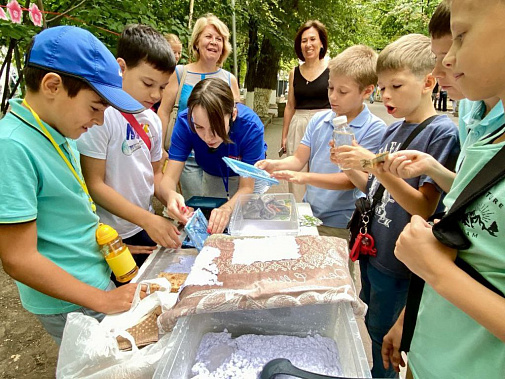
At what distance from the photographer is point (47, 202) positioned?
1.16 m

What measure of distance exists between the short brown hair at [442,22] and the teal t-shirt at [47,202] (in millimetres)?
1381

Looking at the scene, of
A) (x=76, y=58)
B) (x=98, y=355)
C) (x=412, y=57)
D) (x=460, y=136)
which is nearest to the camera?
(x=98, y=355)

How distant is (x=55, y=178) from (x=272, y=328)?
2.92ft

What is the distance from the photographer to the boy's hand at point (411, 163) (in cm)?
117

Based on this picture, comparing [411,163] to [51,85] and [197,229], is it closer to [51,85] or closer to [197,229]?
[197,229]

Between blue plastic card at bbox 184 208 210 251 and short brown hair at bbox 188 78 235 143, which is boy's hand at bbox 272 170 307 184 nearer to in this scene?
short brown hair at bbox 188 78 235 143

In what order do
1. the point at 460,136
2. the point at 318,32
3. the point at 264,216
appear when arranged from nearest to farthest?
1. the point at 460,136
2. the point at 264,216
3. the point at 318,32

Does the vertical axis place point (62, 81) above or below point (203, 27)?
below

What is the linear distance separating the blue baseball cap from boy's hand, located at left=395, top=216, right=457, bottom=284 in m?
1.04

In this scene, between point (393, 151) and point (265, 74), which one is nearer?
point (393, 151)

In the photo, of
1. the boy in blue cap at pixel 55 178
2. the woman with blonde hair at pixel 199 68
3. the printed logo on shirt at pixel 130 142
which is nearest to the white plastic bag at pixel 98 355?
the boy in blue cap at pixel 55 178

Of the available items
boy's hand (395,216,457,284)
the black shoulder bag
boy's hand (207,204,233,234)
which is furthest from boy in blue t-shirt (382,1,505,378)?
boy's hand (207,204,233,234)

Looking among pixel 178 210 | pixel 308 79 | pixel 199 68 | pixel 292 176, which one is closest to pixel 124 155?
pixel 178 210

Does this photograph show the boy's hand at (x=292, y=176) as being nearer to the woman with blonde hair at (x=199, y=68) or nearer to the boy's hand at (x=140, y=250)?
the boy's hand at (x=140, y=250)
